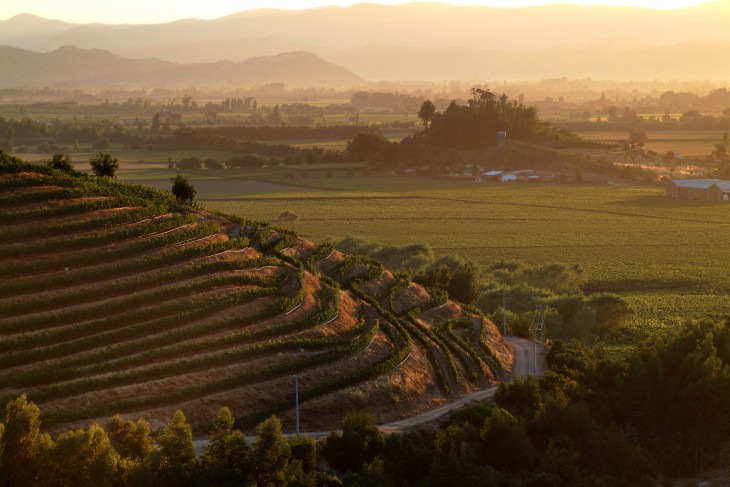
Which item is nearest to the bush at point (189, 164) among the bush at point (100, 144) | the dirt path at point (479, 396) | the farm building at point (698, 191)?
the bush at point (100, 144)

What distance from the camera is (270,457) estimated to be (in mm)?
31828

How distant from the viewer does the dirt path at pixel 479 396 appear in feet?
125

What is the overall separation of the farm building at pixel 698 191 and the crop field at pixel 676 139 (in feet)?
128

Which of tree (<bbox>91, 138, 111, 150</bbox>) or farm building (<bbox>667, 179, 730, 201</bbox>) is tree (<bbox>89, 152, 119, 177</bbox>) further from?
A: tree (<bbox>91, 138, 111, 150</bbox>)

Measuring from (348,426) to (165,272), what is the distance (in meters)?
10.7

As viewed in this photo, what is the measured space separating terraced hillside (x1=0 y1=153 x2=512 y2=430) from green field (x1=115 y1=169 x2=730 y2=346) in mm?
16504

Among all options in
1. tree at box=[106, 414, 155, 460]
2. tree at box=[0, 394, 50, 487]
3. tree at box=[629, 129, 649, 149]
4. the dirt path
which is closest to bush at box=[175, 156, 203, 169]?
tree at box=[629, 129, 649, 149]

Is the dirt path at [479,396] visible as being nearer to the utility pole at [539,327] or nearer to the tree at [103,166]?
the utility pole at [539,327]

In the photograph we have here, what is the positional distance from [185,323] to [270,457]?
9957mm

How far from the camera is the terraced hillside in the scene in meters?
37.3

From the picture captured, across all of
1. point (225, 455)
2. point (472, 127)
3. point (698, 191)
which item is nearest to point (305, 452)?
point (225, 455)

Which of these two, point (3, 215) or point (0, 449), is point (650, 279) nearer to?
point (3, 215)


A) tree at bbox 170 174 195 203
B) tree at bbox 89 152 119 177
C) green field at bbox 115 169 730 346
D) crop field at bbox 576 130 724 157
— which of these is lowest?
green field at bbox 115 169 730 346

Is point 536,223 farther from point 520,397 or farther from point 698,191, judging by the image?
point 520,397
